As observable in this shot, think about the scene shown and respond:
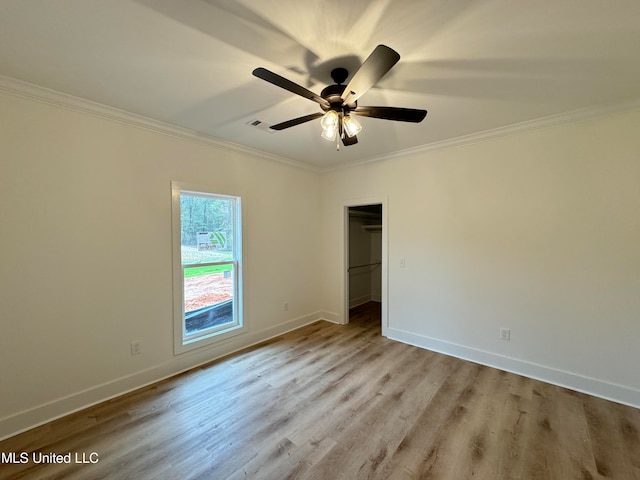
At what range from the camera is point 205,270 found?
3.20 m

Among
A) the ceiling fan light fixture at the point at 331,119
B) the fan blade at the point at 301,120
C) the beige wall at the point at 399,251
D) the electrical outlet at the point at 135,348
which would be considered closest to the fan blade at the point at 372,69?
the ceiling fan light fixture at the point at 331,119

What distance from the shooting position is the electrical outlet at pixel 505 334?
9.54 ft

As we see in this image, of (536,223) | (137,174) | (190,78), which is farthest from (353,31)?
(536,223)

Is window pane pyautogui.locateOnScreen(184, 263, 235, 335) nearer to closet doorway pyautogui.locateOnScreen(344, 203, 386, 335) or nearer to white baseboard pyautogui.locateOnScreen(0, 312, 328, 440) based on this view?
white baseboard pyautogui.locateOnScreen(0, 312, 328, 440)

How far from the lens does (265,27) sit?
1.48 meters

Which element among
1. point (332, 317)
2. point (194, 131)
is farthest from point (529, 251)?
point (194, 131)

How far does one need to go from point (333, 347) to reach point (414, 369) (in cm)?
102

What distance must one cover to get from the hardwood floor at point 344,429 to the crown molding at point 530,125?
2562 millimetres

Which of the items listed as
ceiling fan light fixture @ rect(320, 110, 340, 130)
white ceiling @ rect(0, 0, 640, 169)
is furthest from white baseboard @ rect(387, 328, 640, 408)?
ceiling fan light fixture @ rect(320, 110, 340, 130)

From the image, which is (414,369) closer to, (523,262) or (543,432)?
(543,432)

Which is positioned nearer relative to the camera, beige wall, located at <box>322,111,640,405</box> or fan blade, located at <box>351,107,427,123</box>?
fan blade, located at <box>351,107,427,123</box>

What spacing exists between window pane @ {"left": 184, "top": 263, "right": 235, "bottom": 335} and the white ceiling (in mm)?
1720

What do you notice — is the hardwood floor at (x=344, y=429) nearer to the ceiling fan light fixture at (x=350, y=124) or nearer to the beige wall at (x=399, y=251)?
the beige wall at (x=399, y=251)

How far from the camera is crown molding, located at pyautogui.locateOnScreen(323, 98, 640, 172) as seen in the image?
233 centimetres
